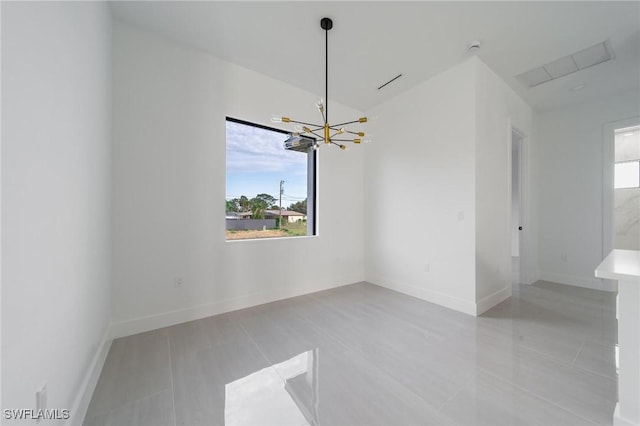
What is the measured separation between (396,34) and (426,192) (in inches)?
74.8

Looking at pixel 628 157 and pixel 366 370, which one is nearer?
pixel 366 370

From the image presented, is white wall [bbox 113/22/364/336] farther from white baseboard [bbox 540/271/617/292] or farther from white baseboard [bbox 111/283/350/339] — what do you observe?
white baseboard [bbox 540/271/617/292]

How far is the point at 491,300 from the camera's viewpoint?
305cm

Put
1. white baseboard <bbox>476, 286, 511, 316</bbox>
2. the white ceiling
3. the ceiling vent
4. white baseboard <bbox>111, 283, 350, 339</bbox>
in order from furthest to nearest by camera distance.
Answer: white baseboard <bbox>476, 286, 511, 316</bbox>
the ceiling vent
white baseboard <bbox>111, 283, 350, 339</bbox>
the white ceiling

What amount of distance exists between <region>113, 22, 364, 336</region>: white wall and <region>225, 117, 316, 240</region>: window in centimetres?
21

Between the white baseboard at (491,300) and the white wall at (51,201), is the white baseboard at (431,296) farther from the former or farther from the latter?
the white wall at (51,201)

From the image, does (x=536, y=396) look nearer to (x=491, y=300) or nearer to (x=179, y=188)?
(x=491, y=300)

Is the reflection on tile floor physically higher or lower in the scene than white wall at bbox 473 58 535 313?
lower

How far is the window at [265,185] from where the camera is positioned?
311cm

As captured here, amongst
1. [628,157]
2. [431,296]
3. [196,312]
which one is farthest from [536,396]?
[628,157]

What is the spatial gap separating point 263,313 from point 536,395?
2.42 metres

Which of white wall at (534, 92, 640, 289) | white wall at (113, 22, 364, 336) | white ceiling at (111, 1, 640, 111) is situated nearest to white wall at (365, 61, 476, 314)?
white ceiling at (111, 1, 640, 111)

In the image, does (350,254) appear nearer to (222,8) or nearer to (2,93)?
(222,8)

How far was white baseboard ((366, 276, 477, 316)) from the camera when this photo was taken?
2.85 metres
